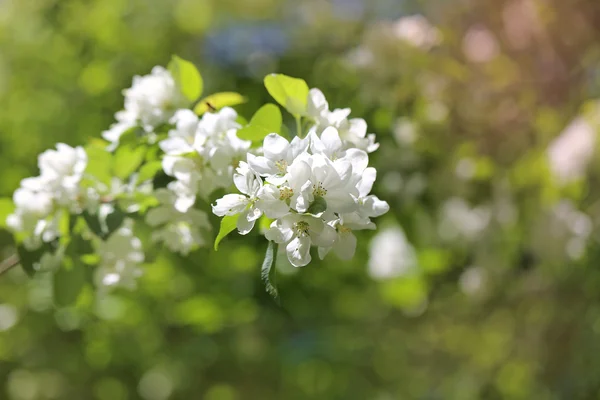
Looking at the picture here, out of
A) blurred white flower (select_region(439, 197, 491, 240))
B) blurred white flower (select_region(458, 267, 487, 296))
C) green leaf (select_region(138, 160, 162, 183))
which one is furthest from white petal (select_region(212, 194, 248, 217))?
blurred white flower (select_region(458, 267, 487, 296))

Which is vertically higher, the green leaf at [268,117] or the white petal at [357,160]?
the white petal at [357,160]

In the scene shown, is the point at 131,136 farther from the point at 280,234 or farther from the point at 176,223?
the point at 280,234

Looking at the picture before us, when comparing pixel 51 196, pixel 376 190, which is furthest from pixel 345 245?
pixel 376 190

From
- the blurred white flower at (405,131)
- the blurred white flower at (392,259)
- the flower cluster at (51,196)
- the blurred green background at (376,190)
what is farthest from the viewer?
the blurred white flower at (392,259)

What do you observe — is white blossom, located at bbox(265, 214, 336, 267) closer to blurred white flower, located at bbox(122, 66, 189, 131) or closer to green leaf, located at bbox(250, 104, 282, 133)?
green leaf, located at bbox(250, 104, 282, 133)

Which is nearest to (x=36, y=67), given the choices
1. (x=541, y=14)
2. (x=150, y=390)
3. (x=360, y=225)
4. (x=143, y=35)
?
(x=143, y=35)

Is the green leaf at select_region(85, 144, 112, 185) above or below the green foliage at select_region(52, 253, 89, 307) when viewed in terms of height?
above

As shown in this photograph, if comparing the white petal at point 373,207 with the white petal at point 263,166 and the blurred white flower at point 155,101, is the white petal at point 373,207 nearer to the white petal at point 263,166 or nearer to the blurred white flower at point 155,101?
the white petal at point 263,166

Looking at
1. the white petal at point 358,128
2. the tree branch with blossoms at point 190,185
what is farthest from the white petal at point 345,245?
the white petal at point 358,128

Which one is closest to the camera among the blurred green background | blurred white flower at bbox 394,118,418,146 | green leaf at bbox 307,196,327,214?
green leaf at bbox 307,196,327,214
